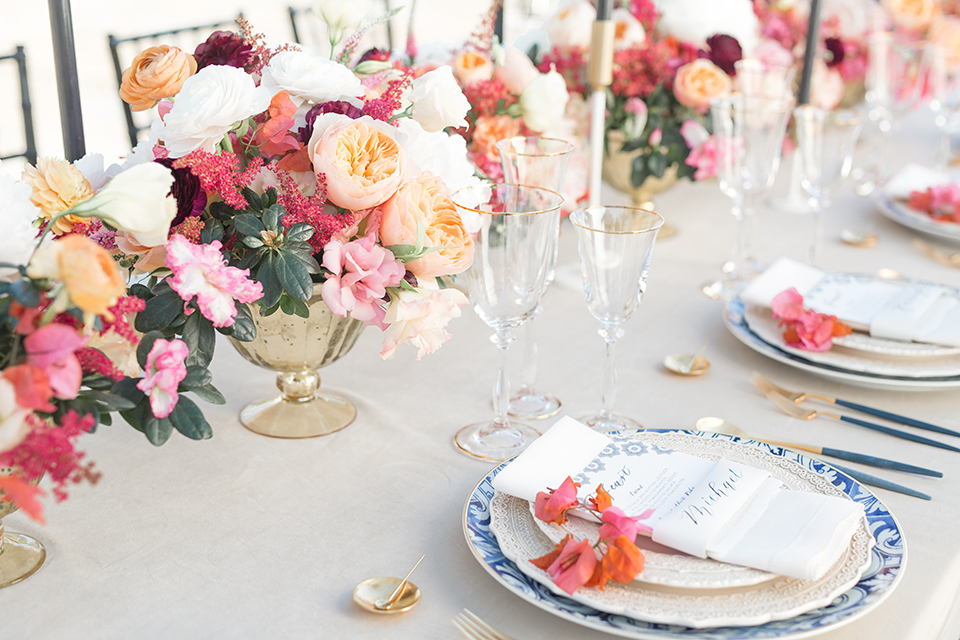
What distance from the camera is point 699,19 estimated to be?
1.70 metres

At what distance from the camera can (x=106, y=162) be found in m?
0.90

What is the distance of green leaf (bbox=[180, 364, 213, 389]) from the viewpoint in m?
0.73

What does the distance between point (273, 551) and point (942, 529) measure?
24.8 inches

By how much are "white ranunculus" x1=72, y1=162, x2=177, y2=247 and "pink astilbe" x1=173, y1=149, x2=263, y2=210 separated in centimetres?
13

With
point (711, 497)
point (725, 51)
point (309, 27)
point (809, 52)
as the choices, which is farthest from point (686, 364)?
point (309, 27)

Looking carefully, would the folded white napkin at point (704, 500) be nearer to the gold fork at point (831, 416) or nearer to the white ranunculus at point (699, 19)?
the gold fork at point (831, 416)

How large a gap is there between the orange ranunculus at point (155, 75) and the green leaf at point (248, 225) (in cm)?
15

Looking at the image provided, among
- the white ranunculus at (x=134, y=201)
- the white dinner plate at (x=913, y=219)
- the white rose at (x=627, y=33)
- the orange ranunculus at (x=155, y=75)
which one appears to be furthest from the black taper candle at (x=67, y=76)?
the white dinner plate at (x=913, y=219)

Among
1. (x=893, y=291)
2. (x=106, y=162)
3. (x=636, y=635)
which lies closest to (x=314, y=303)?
(x=106, y=162)

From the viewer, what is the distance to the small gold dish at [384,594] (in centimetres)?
72

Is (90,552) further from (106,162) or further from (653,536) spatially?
(653,536)

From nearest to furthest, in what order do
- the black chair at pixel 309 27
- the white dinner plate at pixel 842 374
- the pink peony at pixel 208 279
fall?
1. the pink peony at pixel 208 279
2. the white dinner plate at pixel 842 374
3. the black chair at pixel 309 27

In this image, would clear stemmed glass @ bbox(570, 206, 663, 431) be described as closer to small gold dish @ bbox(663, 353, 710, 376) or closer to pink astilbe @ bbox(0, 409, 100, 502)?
small gold dish @ bbox(663, 353, 710, 376)

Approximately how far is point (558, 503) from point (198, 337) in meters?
0.36
